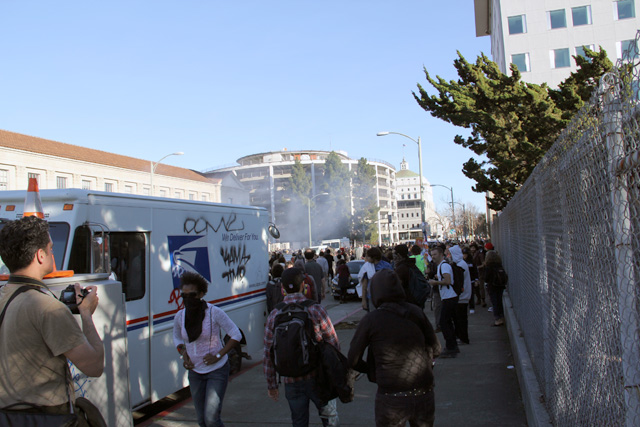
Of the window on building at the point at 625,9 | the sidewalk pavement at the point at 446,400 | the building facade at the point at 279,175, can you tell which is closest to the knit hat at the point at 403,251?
the sidewalk pavement at the point at 446,400

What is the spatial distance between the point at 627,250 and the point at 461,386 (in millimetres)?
5431

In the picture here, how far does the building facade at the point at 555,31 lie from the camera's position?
1326 inches

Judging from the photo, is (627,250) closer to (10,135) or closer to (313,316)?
(313,316)

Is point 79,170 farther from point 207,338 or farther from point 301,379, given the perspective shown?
point 301,379

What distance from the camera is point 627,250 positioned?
6.11ft

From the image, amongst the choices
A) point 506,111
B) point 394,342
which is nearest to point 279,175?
point 506,111

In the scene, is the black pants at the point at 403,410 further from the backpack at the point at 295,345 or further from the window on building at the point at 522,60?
the window on building at the point at 522,60

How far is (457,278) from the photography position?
8.77 metres

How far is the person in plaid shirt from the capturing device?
4.16 m

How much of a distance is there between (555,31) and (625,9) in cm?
412

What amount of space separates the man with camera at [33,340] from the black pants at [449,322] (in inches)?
269

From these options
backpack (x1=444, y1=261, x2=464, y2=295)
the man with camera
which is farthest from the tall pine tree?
the man with camera

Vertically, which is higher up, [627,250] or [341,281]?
[627,250]

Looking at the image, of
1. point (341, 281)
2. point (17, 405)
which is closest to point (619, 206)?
point (17, 405)
